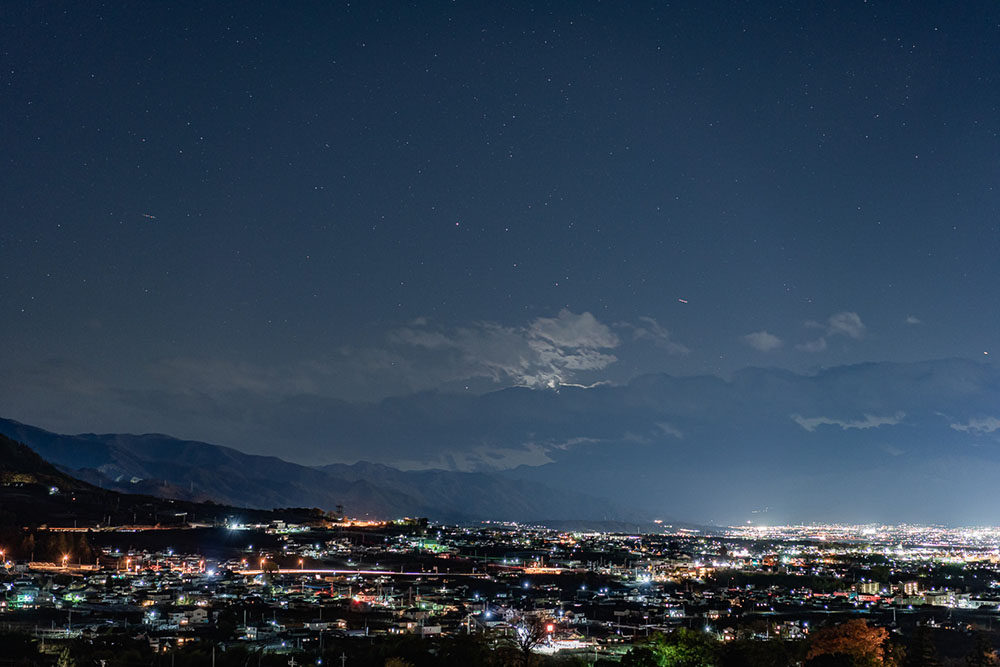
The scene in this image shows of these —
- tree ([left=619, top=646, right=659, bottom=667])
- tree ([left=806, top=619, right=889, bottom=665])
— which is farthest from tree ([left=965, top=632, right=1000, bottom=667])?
tree ([left=619, top=646, right=659, bottom=667])

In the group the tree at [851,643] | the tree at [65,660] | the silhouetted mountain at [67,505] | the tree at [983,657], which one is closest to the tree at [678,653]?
the tree at [851,643]

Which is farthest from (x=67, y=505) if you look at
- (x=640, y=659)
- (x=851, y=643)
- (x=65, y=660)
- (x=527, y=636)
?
(x=851, y=643)

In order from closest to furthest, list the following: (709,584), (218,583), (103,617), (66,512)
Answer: (103,617) → (218,583) → (709,584) → (66,512)

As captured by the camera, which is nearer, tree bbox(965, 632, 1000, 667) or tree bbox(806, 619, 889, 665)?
tree bbox(806, 619, 889, 665)

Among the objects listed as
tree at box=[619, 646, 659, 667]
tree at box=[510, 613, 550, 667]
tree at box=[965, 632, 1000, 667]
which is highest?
tree at box=[965, 632, 1000, 667]

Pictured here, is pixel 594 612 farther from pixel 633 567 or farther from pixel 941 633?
pixel 633 567

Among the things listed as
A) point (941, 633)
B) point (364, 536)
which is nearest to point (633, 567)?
point (364, 536)

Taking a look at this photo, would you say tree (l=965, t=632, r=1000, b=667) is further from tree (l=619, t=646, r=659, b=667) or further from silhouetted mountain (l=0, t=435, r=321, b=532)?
silhouetted mountain (l=0, t=435, r=321, b=532)

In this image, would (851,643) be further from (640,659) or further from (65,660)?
(65,660)
